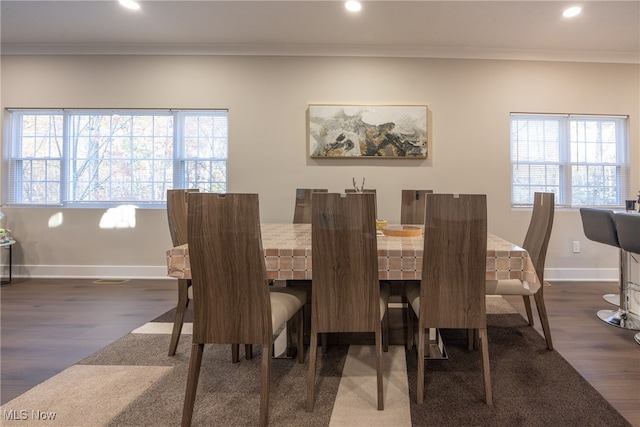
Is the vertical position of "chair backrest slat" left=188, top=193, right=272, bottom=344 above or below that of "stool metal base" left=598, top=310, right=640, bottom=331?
above

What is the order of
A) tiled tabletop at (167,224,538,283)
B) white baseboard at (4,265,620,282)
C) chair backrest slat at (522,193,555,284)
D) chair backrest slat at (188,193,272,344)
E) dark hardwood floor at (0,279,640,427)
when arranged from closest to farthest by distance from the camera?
chair backrest slat at (188,193,272,344), tiled tabletop at (167,224,538,283), dark hardwood floor at (0,279,640,427), chair backrest slat at (522,193,555,284), white baseboard at (4,265,620,282)

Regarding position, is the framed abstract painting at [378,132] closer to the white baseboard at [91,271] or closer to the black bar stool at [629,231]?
the black bar stool at [629,231]

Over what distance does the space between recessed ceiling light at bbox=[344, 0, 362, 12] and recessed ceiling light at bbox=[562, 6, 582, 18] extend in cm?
193

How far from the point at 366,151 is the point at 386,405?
8.89ft

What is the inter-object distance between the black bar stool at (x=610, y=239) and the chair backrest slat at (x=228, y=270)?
2632 mm

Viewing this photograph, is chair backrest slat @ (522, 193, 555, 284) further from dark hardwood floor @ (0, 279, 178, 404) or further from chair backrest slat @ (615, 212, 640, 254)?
dark hardwood floor @ (0, 279, 178, 404)

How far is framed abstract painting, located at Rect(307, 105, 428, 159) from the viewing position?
11.7 feet

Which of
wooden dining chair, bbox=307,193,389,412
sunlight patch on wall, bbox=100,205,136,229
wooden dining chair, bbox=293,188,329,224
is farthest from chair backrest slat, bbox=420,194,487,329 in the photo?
sunlight patch on wall, bbox=100,205,136,229

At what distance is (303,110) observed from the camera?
3652mm

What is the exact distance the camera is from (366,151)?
3.58 m

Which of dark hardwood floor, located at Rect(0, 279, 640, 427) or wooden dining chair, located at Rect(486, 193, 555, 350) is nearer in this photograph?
dark hardwood floor, located at Rect(0, 279, 640, 427)

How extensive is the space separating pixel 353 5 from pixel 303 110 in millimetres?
1202

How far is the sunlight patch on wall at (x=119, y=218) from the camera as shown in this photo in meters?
3.70

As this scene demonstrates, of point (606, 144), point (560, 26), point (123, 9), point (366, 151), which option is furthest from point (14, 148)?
point (606, 144)
